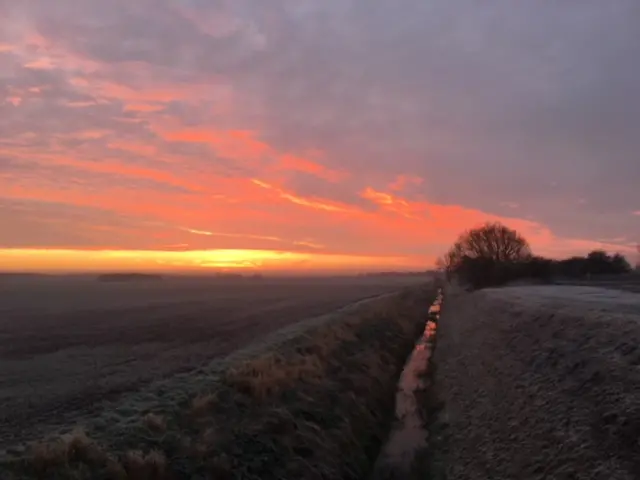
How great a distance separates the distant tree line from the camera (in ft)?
A: 309

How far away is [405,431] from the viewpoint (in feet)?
65.9

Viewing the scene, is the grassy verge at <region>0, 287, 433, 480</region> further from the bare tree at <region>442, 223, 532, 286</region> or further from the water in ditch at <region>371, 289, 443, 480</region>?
the bare tree at <region>442, 223, 532, 286</region>

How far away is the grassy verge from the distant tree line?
242 ft

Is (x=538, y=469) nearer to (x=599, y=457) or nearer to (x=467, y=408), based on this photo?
(x=599, y=457)

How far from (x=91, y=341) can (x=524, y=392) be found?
30.5 metres

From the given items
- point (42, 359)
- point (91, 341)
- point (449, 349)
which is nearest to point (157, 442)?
point (42, 359)

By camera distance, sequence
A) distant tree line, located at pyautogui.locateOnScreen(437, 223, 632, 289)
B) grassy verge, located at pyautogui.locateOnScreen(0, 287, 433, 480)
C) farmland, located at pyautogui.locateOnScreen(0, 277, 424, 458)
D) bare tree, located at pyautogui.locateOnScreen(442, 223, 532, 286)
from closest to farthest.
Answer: grassy verge, located at pyautogui.locateOnScreen(0, 287, 433, 480), farmland, located at pyautogui.locateOnScreen(0, 277, 424, 458), distant tree line, located at pyautogui.locateOnScreen(437, 223, 632, 289), bare tree, located at pyautogui.locateOnScreen(442, 223, 532, 286)

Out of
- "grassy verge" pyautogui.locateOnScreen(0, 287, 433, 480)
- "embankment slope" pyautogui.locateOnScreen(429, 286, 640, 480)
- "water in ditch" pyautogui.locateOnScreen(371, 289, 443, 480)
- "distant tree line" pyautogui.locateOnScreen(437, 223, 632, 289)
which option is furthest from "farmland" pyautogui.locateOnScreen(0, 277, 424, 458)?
"distant tree line" pyautogui.locateOnScreen(437, 223, 632, 289)

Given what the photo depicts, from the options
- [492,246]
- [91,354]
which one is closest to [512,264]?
[492,246]

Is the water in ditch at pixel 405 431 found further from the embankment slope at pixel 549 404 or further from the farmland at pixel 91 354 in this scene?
the farmland at pixel 91 354

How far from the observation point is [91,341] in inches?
1469

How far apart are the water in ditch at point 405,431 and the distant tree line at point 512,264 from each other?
65713 millimetres

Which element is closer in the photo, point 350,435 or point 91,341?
point 350,435

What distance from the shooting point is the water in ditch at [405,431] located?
1648 centimetres
